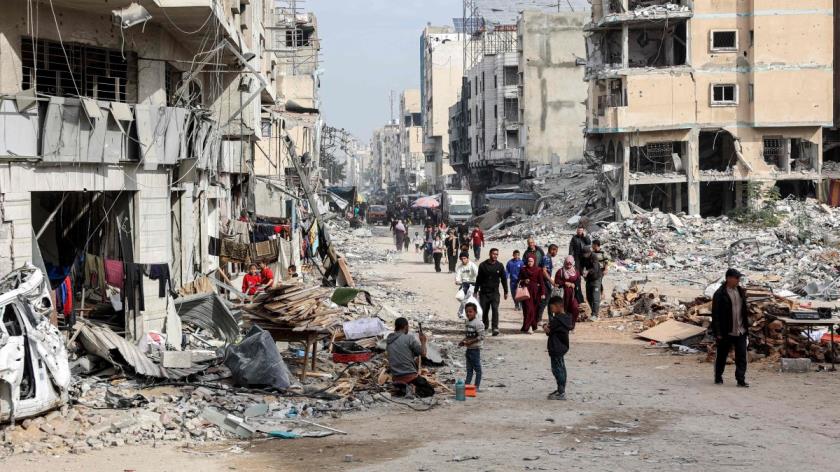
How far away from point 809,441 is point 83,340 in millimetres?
8797

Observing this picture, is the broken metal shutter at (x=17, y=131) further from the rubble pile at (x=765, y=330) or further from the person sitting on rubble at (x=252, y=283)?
the rubble pile at (x=765, y=330)

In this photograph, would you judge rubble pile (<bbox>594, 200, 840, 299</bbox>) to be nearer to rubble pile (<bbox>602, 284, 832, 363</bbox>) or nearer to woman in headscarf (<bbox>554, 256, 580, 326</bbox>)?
rubble pile (<bbox>602, 284, 832, 363</bbox>)

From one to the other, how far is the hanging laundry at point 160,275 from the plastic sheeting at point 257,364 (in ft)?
9.84

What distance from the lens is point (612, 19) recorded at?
4991 cm

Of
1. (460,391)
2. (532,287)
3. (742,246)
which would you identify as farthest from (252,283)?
(742,246)

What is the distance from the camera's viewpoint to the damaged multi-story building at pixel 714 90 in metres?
49.4

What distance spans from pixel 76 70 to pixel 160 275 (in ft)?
11.5

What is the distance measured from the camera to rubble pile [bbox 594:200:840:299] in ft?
93.1

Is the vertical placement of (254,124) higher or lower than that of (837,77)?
lower

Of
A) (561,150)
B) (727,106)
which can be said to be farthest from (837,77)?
(561,150)

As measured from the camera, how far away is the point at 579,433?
36.6ft

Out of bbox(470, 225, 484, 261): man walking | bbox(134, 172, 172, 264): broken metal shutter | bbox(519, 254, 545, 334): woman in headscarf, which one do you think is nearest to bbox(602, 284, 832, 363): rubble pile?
bbox(519, 254, 545, 334): woman in headscarf

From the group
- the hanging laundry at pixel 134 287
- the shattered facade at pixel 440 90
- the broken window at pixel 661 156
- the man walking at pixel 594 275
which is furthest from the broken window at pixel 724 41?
the shattered facade at pixel 440 90

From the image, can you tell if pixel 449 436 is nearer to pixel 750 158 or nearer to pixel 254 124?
pixel 254 124
